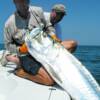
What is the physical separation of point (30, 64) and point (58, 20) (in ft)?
3.64

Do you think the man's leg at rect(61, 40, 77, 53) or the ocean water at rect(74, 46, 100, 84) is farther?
the ocean water at rect(74, 46, 100, 84)

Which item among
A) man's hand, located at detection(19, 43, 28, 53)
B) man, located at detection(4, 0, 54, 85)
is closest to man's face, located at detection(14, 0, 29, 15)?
man, located at detection(4, 0, 54, 85)

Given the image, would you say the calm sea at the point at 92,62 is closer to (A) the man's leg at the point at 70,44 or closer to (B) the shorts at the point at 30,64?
(A) the man's leg at the point at 70,44

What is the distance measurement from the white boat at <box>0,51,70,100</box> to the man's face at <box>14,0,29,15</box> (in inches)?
41.8

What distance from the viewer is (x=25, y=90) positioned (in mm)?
5871

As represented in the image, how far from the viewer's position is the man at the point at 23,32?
6449 mm

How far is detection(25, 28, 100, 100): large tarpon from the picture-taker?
19.4ft

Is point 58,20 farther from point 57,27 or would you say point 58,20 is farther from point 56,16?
point 57,27

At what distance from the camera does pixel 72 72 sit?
6.12m

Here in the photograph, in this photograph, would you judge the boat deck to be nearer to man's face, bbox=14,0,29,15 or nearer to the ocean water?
man's face, bbox=14,0,29,15

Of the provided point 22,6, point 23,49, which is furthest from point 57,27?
point 23,49

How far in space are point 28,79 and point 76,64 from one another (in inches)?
29.3

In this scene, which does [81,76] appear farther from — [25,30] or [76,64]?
[25,30]

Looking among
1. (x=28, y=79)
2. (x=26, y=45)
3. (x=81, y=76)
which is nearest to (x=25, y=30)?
(x=26, y=45)
